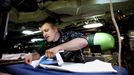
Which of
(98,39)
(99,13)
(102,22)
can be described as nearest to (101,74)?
(98,39)

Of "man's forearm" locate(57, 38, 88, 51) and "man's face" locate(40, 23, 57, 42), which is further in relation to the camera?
"man's face" locate(40, 23, 57, 42)

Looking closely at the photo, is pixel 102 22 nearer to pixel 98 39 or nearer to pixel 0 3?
pixel 98 39

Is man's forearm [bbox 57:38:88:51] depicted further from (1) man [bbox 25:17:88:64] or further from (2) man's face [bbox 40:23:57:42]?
(2) man's face [bbox 40:23:57:42]

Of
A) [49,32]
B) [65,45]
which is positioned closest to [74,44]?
[65,45]

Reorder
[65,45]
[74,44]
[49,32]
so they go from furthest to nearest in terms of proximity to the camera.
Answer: [49,32] → [74,44] → [65,45]

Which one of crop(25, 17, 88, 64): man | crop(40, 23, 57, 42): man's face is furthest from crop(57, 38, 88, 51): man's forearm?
crop(40, 23, 57, 42): man's face

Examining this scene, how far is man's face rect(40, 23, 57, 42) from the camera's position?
8.00 feet

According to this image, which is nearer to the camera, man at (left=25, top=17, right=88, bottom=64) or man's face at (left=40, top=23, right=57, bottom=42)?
man at (left=25, top=17, right=88, bottom=64)

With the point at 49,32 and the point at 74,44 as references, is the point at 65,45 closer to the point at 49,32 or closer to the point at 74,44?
the point at 74,44

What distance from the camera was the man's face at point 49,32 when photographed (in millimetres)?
2439

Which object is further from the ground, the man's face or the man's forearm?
the man's face

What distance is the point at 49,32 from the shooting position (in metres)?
2.51

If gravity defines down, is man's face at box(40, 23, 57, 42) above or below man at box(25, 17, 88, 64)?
above

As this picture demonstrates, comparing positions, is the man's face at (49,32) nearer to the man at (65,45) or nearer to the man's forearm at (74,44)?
the man at (65,45)
